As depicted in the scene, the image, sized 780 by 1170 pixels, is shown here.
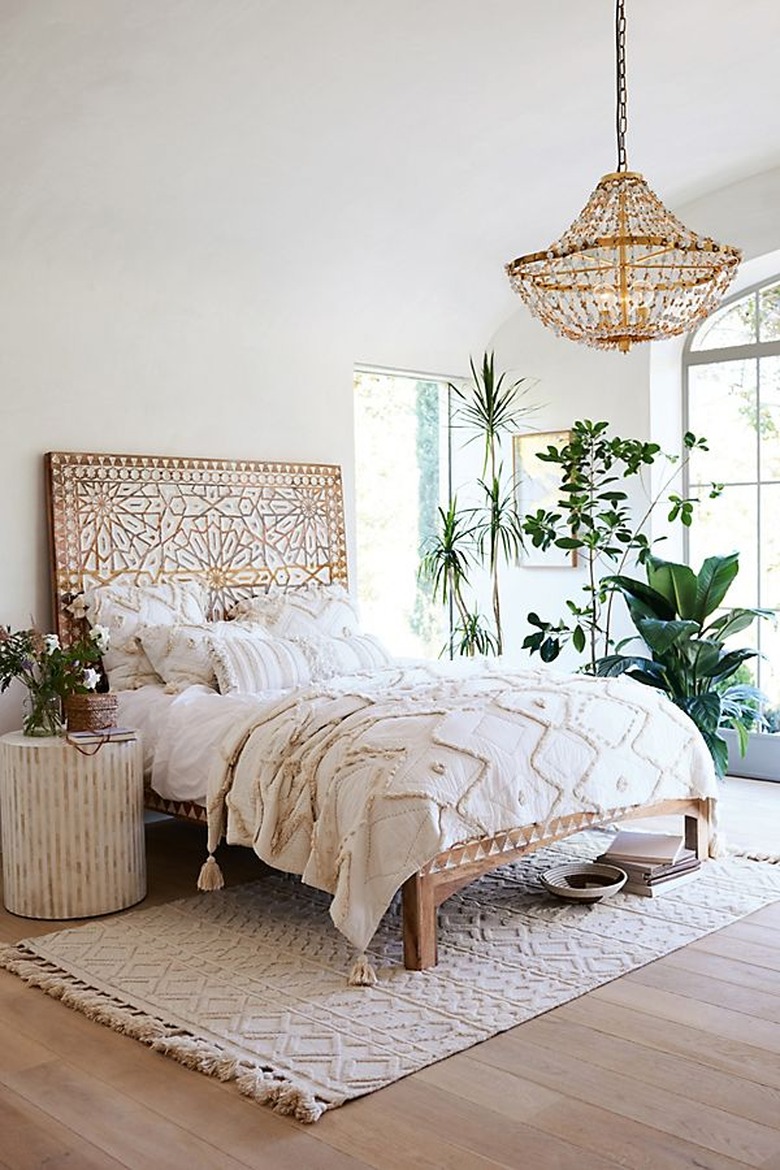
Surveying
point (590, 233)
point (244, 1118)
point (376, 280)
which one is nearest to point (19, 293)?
point (376, 280)

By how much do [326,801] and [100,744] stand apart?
0.92 m

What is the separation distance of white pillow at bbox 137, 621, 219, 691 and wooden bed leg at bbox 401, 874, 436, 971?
1.76 m

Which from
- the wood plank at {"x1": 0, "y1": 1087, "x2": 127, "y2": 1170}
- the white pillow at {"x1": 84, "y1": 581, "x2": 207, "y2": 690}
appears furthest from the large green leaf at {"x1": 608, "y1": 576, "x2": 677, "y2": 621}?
the wood plank at {"x1": 0, "y1": 1087, "x2": 127, "y2": 1170}

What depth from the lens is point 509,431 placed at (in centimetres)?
758

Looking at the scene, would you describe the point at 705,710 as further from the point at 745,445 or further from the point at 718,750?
the point at 745,445

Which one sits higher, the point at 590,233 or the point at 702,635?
the point at 590,233

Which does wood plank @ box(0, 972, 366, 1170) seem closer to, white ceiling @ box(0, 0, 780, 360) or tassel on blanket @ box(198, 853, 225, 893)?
tassel on blanket @ box(198, 853, 225, 893)

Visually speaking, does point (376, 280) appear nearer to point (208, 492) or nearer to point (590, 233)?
point (208, 492)

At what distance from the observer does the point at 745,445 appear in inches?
266

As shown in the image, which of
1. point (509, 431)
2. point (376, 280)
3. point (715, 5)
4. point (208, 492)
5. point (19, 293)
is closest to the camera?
point (715, 5)

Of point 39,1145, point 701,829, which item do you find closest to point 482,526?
point 701,829

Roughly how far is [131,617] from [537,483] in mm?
2895

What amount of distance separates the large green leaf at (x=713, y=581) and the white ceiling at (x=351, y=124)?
1.96 meters

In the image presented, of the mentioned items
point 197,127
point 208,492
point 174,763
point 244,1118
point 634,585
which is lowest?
point 244,1118
